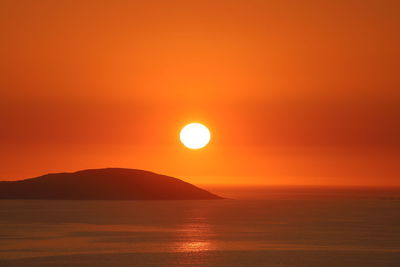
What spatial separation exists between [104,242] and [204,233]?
1719cm

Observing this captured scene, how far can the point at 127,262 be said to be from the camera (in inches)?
2381

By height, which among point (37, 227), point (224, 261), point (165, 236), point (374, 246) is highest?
point (37, 227)

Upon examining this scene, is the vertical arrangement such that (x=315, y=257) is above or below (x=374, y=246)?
below

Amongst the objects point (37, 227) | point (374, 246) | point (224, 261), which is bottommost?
point (224, 261)

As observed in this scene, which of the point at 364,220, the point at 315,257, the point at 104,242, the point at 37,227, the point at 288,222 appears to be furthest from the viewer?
the point at 364,220

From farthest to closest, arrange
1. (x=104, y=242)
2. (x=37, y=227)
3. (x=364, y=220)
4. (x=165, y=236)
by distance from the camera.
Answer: (x=364, y=220) → (x=37, y=227) → (x=165, y=236) → (x=104, y=242)

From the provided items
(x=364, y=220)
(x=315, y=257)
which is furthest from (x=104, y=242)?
(x=364, y=220)

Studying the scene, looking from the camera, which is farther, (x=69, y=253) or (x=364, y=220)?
(x=364, y=220)

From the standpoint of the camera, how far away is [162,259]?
63125mm

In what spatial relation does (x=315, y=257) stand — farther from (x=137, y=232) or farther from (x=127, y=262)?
(x=137, y=232)

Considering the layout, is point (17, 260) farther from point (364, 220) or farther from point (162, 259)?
point (364, 220)

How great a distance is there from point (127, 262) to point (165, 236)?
25.0 meters

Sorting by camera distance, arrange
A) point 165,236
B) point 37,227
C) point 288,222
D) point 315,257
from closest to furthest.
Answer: point 315,257 → point 165,236 → point 37,227 → point 288,222

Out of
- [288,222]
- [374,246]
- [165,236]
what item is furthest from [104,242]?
[288,222]
